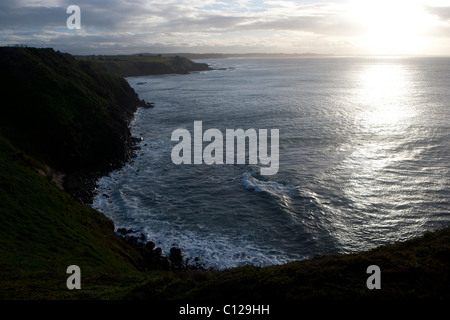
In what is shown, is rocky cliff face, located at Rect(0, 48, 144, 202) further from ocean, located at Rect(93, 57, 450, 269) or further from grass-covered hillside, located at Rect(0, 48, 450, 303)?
ocean, located at Rect(93, 57, 450, 269)

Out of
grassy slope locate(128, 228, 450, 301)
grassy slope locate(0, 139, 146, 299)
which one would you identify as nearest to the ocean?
grassy slope locate(0, 139, 146, 299)

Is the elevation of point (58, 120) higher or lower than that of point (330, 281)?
higher

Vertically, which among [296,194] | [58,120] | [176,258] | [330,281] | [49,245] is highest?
[58,120]

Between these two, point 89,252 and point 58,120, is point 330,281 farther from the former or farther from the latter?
point 58,120

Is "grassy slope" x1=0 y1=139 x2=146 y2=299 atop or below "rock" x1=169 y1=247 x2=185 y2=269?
atop

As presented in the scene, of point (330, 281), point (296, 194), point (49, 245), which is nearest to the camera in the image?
point (330, 281)

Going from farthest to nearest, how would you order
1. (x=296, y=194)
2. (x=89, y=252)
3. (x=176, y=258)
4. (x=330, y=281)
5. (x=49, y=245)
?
(x=296, y=194) < (x=176, y=258) < (x=89, y=252) < (x=49, y=245) < (x=330, y=281)

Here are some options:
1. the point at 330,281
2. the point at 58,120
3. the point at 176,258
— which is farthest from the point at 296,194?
the point at 58,120

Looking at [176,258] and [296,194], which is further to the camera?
[296,194]

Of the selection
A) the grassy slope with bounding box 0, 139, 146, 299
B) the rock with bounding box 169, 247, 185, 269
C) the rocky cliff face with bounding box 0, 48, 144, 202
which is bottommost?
the rock with bounding box 169, 247, 185, 269
